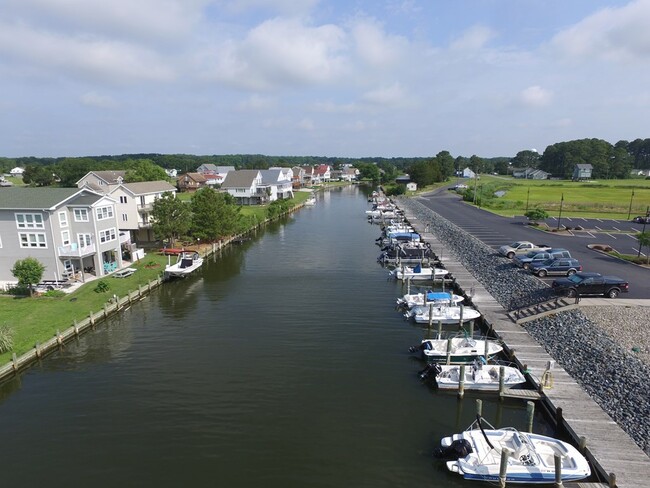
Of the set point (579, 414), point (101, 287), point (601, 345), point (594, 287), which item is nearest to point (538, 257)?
point (594, 287)

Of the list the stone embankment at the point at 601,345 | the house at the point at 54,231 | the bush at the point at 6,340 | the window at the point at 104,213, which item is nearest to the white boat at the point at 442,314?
the stone embankment at the point at 601,345

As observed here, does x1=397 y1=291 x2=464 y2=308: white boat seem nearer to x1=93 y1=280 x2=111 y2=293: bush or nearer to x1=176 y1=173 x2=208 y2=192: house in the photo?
x1=93 y1=280 x2=111 y2=293: bush

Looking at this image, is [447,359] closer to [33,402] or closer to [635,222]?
[33,402]

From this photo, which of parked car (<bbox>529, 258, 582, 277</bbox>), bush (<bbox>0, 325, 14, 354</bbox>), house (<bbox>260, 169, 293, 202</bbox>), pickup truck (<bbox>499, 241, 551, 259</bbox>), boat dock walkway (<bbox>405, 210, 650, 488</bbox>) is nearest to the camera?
boat dock walkway (<bbox>405, 210, 650, 488</bbox>)

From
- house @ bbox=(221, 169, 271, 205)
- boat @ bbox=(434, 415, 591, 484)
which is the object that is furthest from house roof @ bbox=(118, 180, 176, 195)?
boat @ bbox=(434, 415, 591, 484)

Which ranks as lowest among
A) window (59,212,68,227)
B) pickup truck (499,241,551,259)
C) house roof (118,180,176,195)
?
pickup truck (499,241,551,259)

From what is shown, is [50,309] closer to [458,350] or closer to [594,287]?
[458,350]
